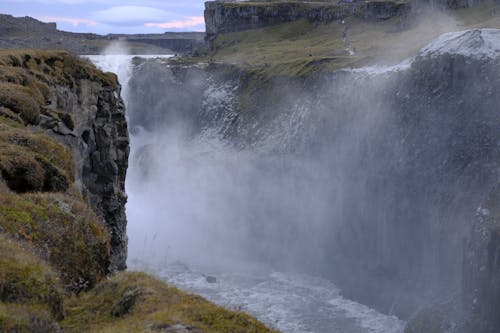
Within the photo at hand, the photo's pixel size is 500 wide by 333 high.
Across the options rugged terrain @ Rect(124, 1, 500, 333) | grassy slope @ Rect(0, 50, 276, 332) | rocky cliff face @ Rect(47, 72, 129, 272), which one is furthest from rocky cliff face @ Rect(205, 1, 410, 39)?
grassy slope @ Rect(0, 50, 276, 332)

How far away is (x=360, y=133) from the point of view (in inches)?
2495

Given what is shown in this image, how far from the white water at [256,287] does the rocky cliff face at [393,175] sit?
2.52 meters

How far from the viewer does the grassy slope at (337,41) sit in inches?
2985

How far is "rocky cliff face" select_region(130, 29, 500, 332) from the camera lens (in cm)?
4703

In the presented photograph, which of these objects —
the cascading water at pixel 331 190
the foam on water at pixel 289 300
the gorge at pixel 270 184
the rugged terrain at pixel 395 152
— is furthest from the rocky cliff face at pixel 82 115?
the rugged terrain at pixel 395 152

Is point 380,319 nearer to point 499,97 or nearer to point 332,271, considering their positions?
point 332,271

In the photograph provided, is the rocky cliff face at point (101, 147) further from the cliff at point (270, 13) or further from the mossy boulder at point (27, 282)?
the cliff at point (270, 13)

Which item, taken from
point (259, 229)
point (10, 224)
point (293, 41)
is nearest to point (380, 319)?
point (259, 229)

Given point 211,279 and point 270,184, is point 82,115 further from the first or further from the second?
point 270,184

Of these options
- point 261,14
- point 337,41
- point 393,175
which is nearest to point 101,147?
point 393,175

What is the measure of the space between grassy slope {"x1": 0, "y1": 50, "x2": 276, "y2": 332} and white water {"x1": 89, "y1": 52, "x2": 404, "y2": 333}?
20.4 meters

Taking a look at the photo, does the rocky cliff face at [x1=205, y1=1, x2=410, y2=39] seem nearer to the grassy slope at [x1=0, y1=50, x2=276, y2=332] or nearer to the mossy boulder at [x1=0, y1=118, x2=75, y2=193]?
the mossy boulder at [x1=0, y1=118, x2=75, y2=193]

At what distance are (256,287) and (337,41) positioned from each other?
62.3 metres

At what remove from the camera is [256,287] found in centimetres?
5862
